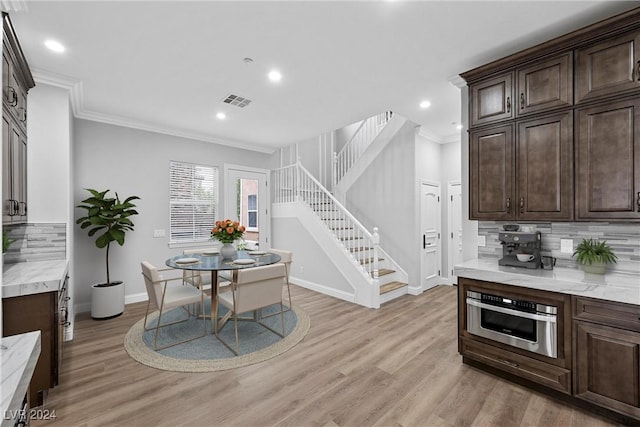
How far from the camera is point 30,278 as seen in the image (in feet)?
7.57

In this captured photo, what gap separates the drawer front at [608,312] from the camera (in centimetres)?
190

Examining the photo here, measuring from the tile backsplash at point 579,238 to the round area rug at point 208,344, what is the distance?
231 centimetres

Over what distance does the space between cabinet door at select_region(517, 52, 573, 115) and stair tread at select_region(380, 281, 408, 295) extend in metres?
3.05

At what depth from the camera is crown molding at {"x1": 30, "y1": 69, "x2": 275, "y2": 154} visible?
3074mm

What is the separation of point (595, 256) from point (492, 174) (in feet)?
3.30

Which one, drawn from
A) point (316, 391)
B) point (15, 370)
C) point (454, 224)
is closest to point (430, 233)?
point (454, 224)

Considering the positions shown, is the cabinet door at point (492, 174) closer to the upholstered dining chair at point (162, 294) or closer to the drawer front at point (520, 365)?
the drawer front at point (520, 365)

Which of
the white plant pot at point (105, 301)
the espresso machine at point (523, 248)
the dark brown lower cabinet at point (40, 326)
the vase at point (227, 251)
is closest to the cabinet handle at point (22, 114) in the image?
the dark brown lower cabinet at point (40, 326)

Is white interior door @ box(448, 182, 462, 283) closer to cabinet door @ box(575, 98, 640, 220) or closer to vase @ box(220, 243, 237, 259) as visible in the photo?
cabinet door @ box(575, 98, 640, 220)

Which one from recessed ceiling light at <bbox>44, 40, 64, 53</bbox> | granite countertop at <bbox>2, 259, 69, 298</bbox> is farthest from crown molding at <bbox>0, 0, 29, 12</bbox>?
granite countertop at <bbox>2, 259, 69, 298</bbox>

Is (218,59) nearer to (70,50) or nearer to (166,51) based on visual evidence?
(166,51)

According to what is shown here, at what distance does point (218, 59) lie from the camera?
2.81 metres

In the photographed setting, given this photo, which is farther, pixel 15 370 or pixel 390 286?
pixel 390 286

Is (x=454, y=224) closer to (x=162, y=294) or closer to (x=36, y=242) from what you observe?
(x=162, y=294)
